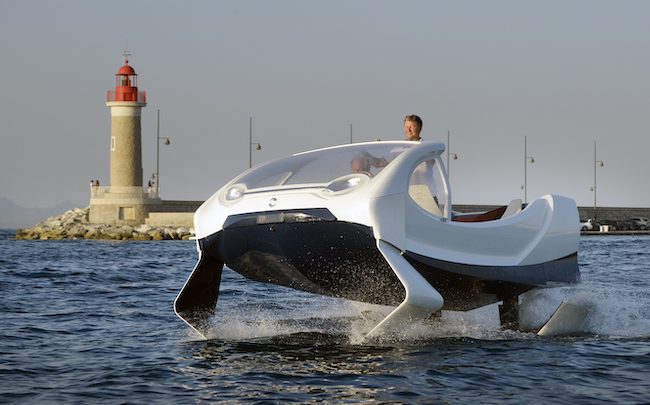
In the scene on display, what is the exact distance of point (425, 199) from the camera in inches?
369

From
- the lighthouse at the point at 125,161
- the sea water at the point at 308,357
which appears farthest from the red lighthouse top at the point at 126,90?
the sea water at the point at 308,357

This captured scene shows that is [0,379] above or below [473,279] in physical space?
below

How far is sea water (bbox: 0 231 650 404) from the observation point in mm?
7344

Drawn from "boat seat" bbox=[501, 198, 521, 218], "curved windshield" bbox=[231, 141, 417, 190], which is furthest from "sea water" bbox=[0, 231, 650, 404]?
"curved windshield" bbox=[231, 141, 417, 190]

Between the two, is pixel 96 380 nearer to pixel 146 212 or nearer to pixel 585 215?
pixel 146 212

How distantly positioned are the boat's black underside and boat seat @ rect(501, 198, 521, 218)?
0.75m

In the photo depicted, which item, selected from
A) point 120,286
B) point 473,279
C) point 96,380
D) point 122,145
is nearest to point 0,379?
point 96,380

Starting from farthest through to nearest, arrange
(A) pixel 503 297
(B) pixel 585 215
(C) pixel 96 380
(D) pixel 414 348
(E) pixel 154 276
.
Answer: (B) pixel 585 215
(E) pixel 154 276
(A) pixel 503 297
(D) pixel 414 348
(C) pixel 96 380

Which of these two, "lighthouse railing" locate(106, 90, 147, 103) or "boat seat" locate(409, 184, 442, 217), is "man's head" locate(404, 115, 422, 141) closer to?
"boat seat" locate(409, 184, 442, 217)

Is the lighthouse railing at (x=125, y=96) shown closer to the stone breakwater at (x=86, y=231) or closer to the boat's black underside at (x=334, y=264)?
the stone breakwater at (x=86, y=231)

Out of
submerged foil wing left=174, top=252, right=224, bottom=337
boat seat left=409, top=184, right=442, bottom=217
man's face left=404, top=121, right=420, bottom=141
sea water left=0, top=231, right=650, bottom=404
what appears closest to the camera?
sea water left=0, top=231, right=650, bottom=404

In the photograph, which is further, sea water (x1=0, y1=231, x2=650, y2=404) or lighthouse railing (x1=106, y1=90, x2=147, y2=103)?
lighthouse railing (x1=106, y1=90, x2=147, y2=103)

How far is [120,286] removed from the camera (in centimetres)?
1805

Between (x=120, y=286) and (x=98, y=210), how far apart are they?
4566 centimetres
